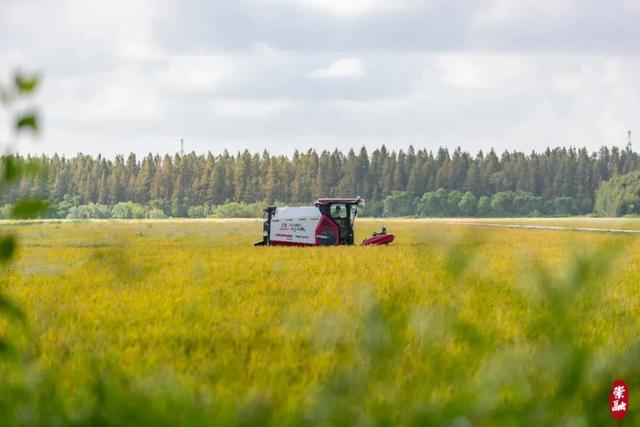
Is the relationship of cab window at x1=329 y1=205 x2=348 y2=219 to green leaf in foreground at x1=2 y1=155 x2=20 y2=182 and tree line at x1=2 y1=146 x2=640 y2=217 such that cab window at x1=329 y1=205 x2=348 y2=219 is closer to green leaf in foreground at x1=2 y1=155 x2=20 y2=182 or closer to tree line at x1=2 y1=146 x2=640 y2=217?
green leaf in foreground at x1=2 y1=155 x2=20 y2=182

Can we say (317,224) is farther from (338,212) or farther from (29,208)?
(29,208)

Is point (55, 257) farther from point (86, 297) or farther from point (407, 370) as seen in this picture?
point (407, 370)

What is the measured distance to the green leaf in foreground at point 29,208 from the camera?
4.94 feet

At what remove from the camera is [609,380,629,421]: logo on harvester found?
7.16ft

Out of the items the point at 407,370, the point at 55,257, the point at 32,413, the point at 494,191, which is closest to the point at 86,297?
the point at 407,370

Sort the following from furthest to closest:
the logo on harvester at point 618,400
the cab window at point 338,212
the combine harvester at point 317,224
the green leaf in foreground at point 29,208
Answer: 1. the cab window at point 338,212
2. the combine harvester at point 317,224
3. the logo on harvester at point 618,400
4. the green leaf in foreground at point 29,208

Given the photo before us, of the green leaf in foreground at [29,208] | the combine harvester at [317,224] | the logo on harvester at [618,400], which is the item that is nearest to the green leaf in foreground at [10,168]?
the green leaf in foreground at [29,208]

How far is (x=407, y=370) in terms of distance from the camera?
3.54 metres

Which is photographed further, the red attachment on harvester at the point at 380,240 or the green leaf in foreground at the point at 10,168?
the red attachment on harvester at the point at 380,240

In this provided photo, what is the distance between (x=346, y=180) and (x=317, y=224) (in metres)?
120

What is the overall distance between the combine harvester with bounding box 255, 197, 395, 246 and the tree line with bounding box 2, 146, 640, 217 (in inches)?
3837

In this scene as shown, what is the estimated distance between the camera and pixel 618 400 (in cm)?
222

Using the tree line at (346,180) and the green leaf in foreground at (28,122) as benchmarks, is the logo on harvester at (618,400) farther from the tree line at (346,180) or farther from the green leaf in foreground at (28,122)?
the tree line at (346,180)

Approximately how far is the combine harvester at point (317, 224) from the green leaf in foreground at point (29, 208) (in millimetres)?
27763
